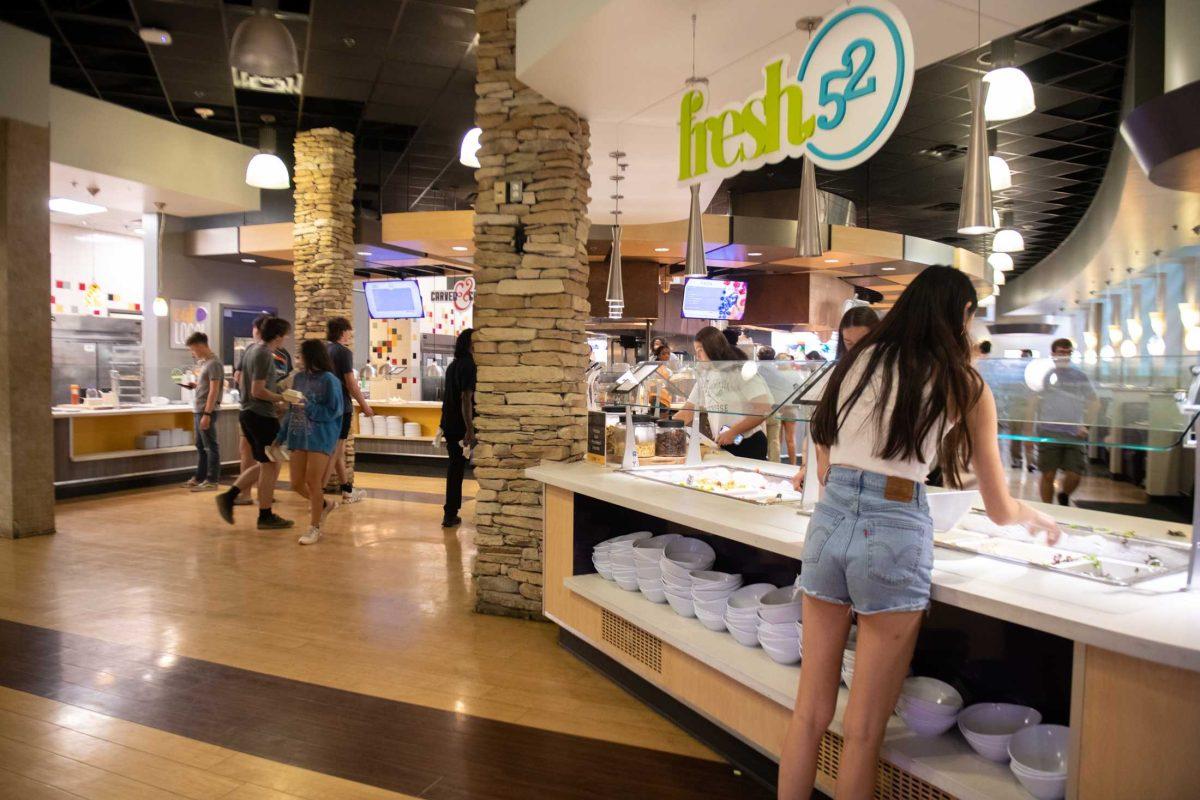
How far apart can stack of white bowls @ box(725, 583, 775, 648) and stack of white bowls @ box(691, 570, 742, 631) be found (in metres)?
0.03

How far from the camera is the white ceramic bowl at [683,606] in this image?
3.24m

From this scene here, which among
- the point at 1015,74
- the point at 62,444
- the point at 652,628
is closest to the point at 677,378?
the point at 652,628

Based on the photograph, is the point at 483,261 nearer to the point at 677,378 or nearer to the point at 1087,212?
the point at 677,378

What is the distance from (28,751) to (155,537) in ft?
Answer: 12.9

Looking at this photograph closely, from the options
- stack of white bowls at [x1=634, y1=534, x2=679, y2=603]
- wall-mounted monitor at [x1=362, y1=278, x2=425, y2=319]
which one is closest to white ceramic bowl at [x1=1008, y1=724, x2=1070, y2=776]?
stack of white bowls at [x1=634, y1=534, x2=679, y2=603]

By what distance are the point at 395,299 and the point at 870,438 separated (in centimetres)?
1086

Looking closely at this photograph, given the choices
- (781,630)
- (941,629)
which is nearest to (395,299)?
(781,630)

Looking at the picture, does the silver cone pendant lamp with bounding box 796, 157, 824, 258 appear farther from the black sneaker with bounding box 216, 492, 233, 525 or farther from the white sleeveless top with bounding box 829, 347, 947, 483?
the black sneaker with bounding box 216, 492, 233, 525

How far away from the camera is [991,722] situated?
2273mm

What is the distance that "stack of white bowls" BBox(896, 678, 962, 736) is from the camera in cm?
227

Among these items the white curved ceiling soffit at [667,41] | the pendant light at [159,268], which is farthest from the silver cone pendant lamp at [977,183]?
the pendant light at [159,268]

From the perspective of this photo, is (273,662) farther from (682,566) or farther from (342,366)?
(342,366)

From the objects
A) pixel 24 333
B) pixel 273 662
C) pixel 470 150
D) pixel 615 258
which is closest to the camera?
pixel 273 662

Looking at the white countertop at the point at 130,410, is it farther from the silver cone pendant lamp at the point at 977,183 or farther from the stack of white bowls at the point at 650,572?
the silver cone pendant lamp at the point at 977,183
